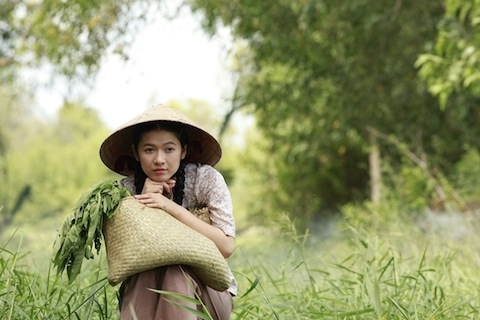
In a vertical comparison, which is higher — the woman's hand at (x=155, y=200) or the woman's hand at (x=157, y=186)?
the woman's hand at (x=157, y=186)

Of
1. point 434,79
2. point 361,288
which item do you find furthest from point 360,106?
point 361,288

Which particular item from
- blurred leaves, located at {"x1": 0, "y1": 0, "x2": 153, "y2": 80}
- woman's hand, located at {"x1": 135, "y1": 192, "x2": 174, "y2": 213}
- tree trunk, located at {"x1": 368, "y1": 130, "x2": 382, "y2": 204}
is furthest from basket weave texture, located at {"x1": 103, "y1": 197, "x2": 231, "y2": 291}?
tree trunk, located at {"x1": 368, "y1": 130, "x2": 382, "y2": 204}

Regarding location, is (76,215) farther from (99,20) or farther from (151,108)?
(99,20)

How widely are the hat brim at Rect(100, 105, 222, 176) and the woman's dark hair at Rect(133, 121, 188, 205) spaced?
0.03 meters

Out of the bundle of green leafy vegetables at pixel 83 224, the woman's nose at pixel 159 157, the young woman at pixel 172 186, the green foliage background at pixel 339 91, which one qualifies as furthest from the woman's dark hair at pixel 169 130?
the green foliage background at pixel 339 91

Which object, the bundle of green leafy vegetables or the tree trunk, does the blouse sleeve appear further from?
the tree trunk

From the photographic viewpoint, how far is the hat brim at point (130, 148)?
3.34 meters

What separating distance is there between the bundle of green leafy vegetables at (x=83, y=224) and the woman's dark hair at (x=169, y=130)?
22 centimetres

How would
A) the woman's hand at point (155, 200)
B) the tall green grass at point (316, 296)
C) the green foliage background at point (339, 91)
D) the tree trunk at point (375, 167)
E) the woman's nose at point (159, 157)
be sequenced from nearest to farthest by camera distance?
the woman's hand at point (155, 200)
the woman's nose at point (159, 157)
the tall green grass at point (316, 296)
the green foliage background at point (339, 91)
the tree trunk at point (375, 167)

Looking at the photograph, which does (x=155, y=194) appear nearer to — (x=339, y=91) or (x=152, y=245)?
(x=152, y=245)

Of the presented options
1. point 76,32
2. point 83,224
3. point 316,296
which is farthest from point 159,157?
point 76,32

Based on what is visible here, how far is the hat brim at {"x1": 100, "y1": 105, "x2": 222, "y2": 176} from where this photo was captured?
3.34m

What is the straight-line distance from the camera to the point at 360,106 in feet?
39.2

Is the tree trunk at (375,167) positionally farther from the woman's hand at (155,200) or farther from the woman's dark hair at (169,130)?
the woman's hand at (155,200)
